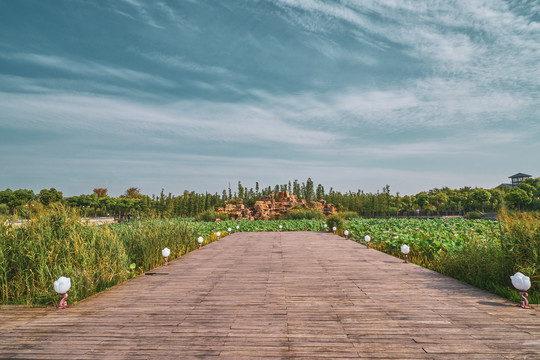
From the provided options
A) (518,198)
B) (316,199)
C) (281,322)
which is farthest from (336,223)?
(518,198)

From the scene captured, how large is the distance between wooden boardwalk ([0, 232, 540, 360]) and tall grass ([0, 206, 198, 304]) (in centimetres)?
36

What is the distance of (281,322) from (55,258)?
4.18 metres

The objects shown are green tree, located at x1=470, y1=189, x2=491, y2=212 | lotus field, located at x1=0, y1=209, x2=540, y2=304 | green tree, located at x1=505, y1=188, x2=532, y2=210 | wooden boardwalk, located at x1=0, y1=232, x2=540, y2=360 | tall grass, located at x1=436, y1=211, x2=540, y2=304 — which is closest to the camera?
wooden boardwalk, located at x1=0, y1=232, x2=540, y2=360

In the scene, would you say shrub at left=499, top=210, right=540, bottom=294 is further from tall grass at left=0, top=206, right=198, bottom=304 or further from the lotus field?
tall grass at left=0, top=206, right=198, bottom=304

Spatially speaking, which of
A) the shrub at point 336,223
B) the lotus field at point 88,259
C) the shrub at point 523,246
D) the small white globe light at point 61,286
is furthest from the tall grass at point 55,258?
the shrub at point 336,223

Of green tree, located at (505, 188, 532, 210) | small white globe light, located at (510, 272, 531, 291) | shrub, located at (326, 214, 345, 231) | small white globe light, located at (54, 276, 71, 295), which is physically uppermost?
green tree, located at (505, 188, 532, 210)

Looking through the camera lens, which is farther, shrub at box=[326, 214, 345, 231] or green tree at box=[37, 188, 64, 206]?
green tree at box=[37, 188, 64, 206]

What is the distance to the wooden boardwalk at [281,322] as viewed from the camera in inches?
103

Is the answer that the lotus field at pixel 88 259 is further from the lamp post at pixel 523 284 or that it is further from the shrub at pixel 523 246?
the lamp post at pixel 523 284

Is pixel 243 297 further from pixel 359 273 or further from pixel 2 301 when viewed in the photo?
pixel 2 301

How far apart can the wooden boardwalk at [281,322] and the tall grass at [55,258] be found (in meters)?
0.36

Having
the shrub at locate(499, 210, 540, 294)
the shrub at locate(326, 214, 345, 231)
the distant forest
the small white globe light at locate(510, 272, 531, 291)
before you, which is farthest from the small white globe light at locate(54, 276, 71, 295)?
the distant forest

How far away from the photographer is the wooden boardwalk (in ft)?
8.55

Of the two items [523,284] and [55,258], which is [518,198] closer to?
[523,284]
